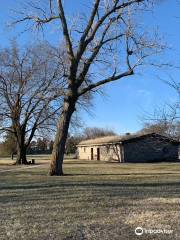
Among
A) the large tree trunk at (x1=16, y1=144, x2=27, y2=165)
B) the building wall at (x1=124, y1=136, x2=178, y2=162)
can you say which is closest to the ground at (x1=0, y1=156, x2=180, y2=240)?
the large tree trunk at (x1=16, y1=144, x2=27, y2=165)

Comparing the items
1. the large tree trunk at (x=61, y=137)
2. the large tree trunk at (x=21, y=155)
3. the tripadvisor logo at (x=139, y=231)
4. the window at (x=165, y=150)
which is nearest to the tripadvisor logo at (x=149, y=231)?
the tripadvisor logo at (x=139, y=231)

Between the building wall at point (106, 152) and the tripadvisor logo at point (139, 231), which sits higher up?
the building wall at point (106, 152)

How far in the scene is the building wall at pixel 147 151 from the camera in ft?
205

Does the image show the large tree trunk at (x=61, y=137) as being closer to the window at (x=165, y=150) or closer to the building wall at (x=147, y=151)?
the building wall at (x=147, y=151)

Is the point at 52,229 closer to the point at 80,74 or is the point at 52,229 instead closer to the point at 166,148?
the point at 80,74

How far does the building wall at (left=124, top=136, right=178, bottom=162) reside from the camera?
6238 cm

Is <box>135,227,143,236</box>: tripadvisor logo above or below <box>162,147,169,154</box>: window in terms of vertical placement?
below

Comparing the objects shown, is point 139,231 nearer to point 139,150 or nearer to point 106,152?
point 139,150

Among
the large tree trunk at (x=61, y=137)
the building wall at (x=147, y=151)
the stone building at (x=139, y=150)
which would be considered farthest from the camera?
the building wall at (x=147, y=151)

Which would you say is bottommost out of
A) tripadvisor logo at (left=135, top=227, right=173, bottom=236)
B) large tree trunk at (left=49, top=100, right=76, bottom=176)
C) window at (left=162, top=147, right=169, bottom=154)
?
tripadvisor logo at (left=135, top=227, right=173, bottom=236)

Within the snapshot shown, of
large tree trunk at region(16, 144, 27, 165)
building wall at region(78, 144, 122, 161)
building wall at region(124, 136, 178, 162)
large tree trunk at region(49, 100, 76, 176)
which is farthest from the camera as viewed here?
building wall at region(78, 144, 122, 161)

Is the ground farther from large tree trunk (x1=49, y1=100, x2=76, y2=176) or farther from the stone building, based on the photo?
the stone building

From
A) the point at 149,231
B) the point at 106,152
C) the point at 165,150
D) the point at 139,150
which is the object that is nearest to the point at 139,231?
the point at 149,231

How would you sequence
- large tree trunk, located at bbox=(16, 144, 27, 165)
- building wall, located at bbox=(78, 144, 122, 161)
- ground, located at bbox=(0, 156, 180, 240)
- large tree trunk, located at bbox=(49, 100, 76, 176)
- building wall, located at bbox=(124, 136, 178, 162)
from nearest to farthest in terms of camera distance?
ground, located at bbox=(0, 156, 180, 240) → large tree trunk, located at bbox=(49, 100, 76, 176) → large tree trunk, located at bbox=(16, 144, 27, 165) → building wall, located at bbox=(124, 136, 178, 162) → building wall, located at bbox=(78, 144, 122, 161)
